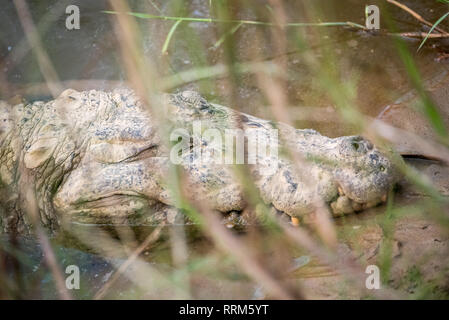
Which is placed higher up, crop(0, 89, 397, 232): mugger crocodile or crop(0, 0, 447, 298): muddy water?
crop(0, 0, 447, 298): muddy water

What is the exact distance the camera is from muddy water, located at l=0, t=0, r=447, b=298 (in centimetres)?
339

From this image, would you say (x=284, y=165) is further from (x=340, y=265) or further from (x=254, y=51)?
(x=254, y=51)

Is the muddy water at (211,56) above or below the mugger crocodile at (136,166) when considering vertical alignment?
above

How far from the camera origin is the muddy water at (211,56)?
3.39 m

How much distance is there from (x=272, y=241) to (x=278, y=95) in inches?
29.2

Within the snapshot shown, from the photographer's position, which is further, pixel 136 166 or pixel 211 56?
pixel 211 56

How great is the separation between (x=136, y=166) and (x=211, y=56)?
53.5 inches

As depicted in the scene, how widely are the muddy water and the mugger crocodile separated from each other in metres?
0.22

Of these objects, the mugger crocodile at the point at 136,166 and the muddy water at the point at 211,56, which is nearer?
the mugger crocodile at the point at 136,166

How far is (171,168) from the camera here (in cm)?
278

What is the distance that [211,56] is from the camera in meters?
3.91

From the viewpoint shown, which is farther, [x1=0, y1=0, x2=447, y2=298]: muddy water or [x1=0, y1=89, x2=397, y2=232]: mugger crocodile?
[x1=0, y1=0, x2=447, y2=298]: muddy water

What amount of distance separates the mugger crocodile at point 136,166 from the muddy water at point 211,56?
22 cm
